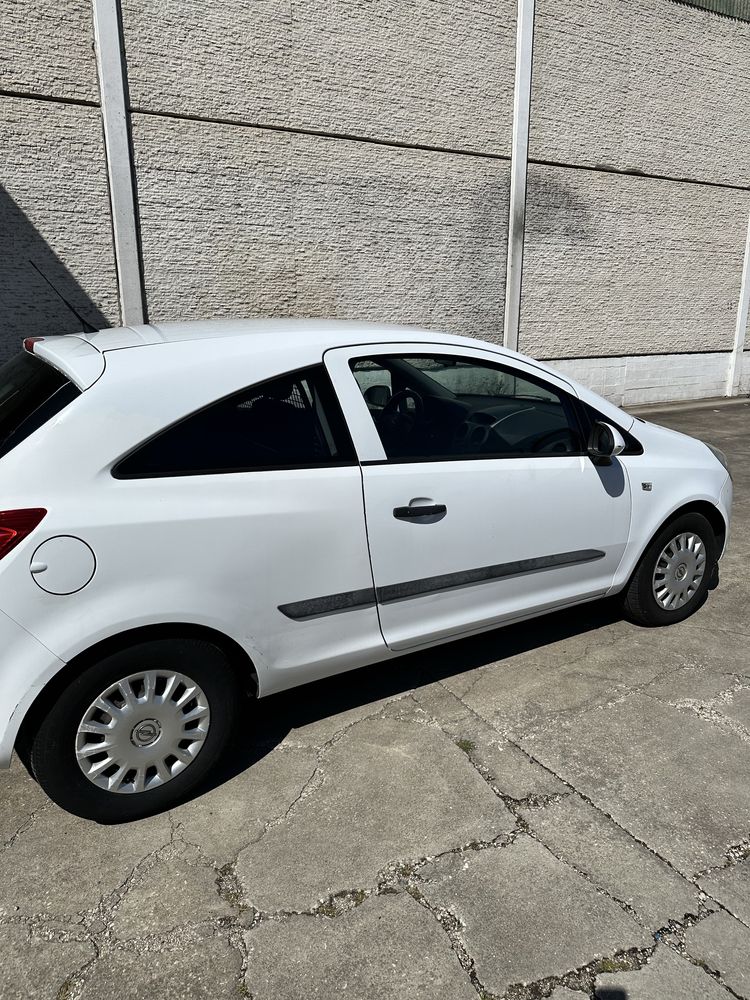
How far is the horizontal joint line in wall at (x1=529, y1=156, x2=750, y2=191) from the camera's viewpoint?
11086 millimetres

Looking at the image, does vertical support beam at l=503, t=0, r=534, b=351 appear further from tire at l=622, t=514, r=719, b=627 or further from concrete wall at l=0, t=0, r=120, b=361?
tire at l=622, t=514, r=719, b=627

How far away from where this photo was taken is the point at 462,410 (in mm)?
3330

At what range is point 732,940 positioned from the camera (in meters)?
2.12

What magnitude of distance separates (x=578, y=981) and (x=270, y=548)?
162 cm

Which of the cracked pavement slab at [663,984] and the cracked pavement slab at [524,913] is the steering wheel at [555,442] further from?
the cracked pavement slab at [663,984]

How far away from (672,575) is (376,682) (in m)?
1.81

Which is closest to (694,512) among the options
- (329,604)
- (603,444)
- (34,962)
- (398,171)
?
(603,444)

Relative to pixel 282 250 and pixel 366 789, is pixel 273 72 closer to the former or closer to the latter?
pixel 282 250

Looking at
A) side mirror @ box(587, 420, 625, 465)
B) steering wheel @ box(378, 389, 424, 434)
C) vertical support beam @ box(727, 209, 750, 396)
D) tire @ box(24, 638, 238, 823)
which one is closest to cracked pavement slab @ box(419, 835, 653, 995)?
tire @ box(24, 638, 238, 823)

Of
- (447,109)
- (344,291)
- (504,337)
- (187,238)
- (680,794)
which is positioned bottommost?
(680,794)

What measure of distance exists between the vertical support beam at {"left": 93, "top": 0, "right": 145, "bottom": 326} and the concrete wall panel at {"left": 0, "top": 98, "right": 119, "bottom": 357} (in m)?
0.11

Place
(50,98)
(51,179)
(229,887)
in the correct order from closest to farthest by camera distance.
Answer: (229,887), (50,98), (51,179)

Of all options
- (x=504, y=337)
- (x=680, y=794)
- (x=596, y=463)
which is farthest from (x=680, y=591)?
(x=504, y=337)

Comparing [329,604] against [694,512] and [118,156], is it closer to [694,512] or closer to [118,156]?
[694,512]
